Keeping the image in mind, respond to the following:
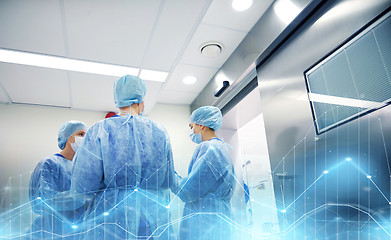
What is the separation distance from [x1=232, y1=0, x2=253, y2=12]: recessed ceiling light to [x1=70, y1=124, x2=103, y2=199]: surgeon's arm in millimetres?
1638

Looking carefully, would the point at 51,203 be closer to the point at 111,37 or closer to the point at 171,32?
the point at 111,37

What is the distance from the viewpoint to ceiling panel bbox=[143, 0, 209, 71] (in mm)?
2291

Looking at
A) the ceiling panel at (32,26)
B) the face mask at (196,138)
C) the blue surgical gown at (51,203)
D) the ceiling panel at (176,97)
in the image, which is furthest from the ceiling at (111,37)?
the blue surgical gown at (51,203)

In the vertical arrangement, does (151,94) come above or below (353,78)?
above

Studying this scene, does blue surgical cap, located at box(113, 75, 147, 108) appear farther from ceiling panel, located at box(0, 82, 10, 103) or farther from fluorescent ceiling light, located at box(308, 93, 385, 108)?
ceiling panel, located at box(0, 82, 10, 103)

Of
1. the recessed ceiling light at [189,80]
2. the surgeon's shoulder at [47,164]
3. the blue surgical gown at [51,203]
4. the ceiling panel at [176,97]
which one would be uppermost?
the recessed ceiling light at [189,80]

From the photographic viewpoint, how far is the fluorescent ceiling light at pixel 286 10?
1.98m

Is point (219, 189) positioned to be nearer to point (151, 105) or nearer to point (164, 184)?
point (164, 184)

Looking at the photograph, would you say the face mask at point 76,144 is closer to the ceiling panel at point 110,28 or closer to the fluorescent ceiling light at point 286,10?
the ceiling panel at point 110,28

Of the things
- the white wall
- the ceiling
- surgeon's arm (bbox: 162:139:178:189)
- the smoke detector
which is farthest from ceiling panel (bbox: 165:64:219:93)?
surgeon's arm (bbox: 162:139:178:189)

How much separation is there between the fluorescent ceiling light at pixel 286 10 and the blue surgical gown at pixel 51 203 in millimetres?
1815

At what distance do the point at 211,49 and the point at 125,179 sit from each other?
6.14 feet

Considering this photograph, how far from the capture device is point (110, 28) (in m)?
2.46

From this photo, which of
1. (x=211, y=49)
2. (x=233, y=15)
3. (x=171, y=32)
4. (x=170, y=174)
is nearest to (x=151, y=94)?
(x=211, y=49)
